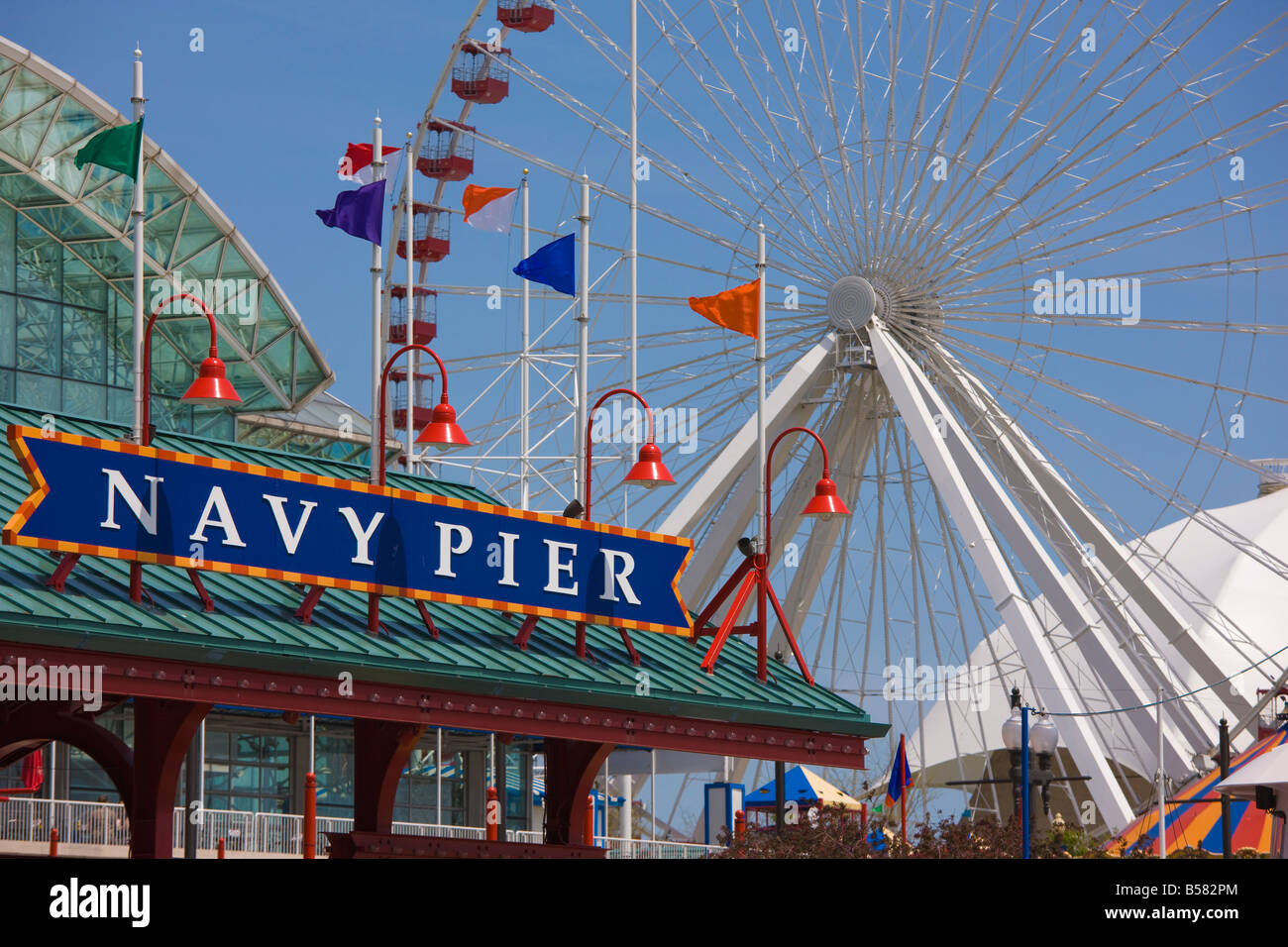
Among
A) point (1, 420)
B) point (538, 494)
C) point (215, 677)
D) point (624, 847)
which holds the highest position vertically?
point (538, 494)

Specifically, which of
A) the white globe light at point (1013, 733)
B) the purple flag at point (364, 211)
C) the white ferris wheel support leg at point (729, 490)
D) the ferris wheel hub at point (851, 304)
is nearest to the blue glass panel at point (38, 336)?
the white ferris wheel support leg at point (729, 490)

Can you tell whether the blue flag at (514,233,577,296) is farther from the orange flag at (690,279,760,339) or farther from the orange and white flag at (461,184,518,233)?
the orange and white flag at (461,184,518,233)

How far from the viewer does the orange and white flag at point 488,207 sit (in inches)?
1388

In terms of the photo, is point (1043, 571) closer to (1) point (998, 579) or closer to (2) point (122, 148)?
(1) point (998, 579)

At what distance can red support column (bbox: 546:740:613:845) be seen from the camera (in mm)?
22672

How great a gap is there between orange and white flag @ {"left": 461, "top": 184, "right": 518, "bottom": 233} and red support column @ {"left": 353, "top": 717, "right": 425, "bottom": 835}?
16.3 metres

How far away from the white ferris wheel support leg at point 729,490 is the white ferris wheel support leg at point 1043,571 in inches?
105

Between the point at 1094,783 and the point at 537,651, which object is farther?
the point at 1094,783

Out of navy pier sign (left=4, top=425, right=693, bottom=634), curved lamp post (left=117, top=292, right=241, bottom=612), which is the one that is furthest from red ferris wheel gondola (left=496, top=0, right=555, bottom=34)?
curved lamp post (left=117, top=292, right=241, bottom=612)

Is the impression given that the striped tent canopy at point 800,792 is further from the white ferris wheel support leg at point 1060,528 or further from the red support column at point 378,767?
the red support column at point 378,767
